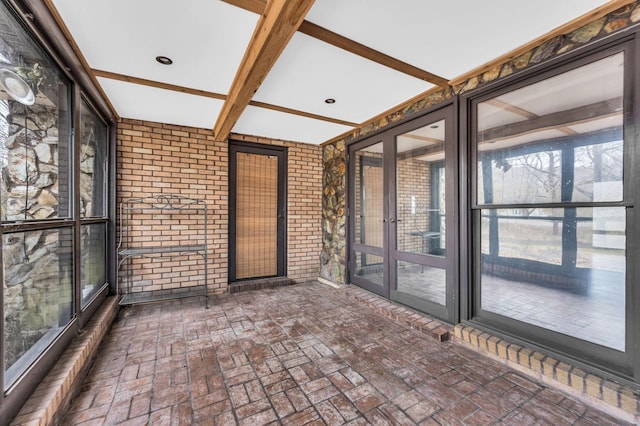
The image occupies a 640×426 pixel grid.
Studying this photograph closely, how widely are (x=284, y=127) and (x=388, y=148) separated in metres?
1.50

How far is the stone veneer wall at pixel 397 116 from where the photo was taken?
5.65 ft

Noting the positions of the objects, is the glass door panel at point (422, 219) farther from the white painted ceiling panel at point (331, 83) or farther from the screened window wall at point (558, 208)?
the white painted ceiling panel at point (331, 83)

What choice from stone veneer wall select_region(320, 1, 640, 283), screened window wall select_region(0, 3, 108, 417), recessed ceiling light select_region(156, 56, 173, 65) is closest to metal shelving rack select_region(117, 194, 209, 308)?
screened window wall select_region(0, 3, 108, 417)

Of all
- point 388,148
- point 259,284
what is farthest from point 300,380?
point 388,148

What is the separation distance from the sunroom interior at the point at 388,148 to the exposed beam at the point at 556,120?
0.04ft

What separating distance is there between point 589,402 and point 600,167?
4.97 ft

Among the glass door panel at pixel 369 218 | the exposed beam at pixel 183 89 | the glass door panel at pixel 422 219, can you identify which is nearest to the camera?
the exposed beam at pixel 183 89

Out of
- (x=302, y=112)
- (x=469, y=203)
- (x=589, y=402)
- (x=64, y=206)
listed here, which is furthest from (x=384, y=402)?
(x=302, y=112)

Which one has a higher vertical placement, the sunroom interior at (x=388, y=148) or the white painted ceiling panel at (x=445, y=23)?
the white painted ceiling panel at (x=445, y=23)

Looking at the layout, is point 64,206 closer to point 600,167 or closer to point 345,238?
point 345,238

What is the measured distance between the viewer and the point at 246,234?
4.30 metres

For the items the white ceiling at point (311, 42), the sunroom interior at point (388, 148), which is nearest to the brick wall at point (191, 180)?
the sunroom interior at point (388, 148)

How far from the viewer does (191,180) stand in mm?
3834

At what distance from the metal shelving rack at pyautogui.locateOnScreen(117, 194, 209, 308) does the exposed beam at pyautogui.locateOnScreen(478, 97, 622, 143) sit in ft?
11.1
